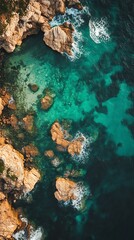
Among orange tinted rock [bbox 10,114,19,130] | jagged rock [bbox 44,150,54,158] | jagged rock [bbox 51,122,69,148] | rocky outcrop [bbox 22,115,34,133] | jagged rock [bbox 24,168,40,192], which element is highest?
jagged rock [bbox 51,122,69,148]

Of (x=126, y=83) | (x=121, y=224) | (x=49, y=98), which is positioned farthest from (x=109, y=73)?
(x=121, y=224)

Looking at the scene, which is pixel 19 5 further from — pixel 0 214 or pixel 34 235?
pixel 34 235

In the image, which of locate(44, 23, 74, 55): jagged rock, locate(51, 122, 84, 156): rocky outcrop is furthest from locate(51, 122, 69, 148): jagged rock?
locate(44, 23, 74, 55): jagged rock

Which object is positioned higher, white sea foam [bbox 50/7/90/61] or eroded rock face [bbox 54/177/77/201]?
white sea foam [bbox 50/7/90/61]

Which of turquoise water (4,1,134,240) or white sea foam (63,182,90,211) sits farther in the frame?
white sea foam (63,182,90,211)

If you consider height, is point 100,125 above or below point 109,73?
below

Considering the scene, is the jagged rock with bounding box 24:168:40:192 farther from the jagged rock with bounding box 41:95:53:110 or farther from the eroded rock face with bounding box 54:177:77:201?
the jagged rock with bounding box 41:95:53:110
